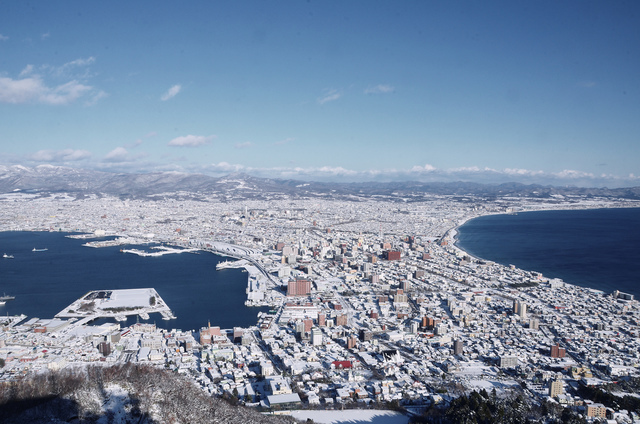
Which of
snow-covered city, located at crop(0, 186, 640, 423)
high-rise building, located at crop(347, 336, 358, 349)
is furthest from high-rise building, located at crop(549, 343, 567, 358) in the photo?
high-rise building, located at crop(347, 336, 358, 349)

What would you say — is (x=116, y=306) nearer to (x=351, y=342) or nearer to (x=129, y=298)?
(x=129, y=298)

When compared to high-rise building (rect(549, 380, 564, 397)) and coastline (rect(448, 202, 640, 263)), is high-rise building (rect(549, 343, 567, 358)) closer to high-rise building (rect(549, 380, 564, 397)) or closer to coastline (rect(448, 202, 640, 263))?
high-rise building (rect(549, 380, 564, 397))

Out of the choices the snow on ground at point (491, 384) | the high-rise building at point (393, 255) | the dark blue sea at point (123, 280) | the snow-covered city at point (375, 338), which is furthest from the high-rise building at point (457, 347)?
the high-rise building at point (393, 255)

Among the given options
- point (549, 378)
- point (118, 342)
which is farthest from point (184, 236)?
point (549, 378)

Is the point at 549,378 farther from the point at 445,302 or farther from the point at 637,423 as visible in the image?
the point at 445,302

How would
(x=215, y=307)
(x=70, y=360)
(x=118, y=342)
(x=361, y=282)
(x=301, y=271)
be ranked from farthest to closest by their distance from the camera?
(x=301, y=271) < (x=361, y=282) < (x=215, y=307) < (x=118, y=342) < (x=70, y=360)

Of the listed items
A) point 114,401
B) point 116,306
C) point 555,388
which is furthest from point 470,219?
point 114,401
